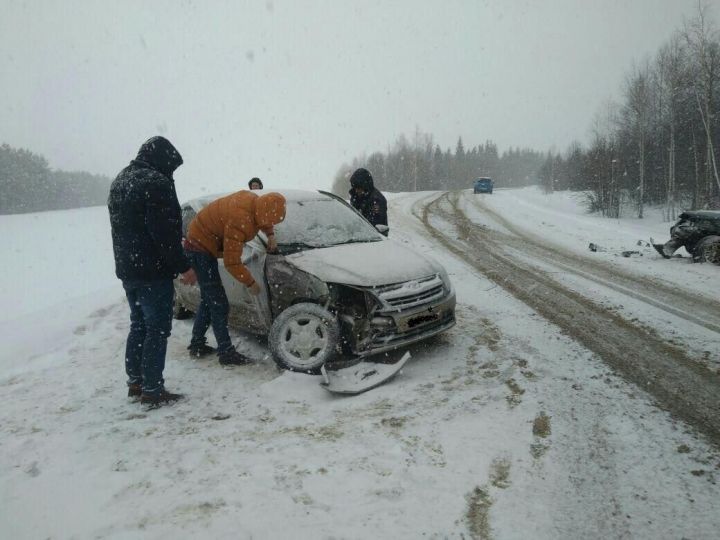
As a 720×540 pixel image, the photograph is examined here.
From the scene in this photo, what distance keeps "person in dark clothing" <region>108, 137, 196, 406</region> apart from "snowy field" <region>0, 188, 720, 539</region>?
50cm

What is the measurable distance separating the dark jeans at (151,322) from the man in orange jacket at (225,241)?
0.63 meters

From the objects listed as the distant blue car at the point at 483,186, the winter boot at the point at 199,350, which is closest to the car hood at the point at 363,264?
the winter boot at the point at 199,350

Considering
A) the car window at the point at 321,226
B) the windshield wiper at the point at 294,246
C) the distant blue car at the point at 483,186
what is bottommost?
the windshield wiper at the point at 294,246

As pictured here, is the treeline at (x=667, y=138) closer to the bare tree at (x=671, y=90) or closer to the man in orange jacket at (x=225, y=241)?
the bare tree at (x=671, y=90)

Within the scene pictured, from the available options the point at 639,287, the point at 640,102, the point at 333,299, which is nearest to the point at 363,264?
the point at 333,299

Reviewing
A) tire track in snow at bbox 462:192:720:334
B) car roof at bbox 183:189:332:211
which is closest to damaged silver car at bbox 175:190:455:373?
car roof at bbox 183:189:332:211

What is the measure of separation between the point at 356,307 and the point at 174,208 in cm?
175

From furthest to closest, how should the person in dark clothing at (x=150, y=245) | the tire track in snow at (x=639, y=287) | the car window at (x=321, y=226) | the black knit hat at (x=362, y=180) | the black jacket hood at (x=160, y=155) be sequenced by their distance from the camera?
1. the black knit hat at (x=362, y=180)
2. the tire track in snow at (x=639, y=287)
3. the car window at (x=321, y=226)
4. the black jacket hood at (x=160, y=155)
5. the person in dark clothing at (x=150, y=245)

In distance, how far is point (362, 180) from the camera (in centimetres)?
679

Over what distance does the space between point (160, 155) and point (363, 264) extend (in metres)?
1.96

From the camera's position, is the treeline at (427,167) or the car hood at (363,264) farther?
the treeline at (427,167)

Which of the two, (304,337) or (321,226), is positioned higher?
(321,226)

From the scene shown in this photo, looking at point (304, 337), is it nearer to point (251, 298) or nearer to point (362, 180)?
point (251, 298)

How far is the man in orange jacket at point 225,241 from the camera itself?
386 cm
